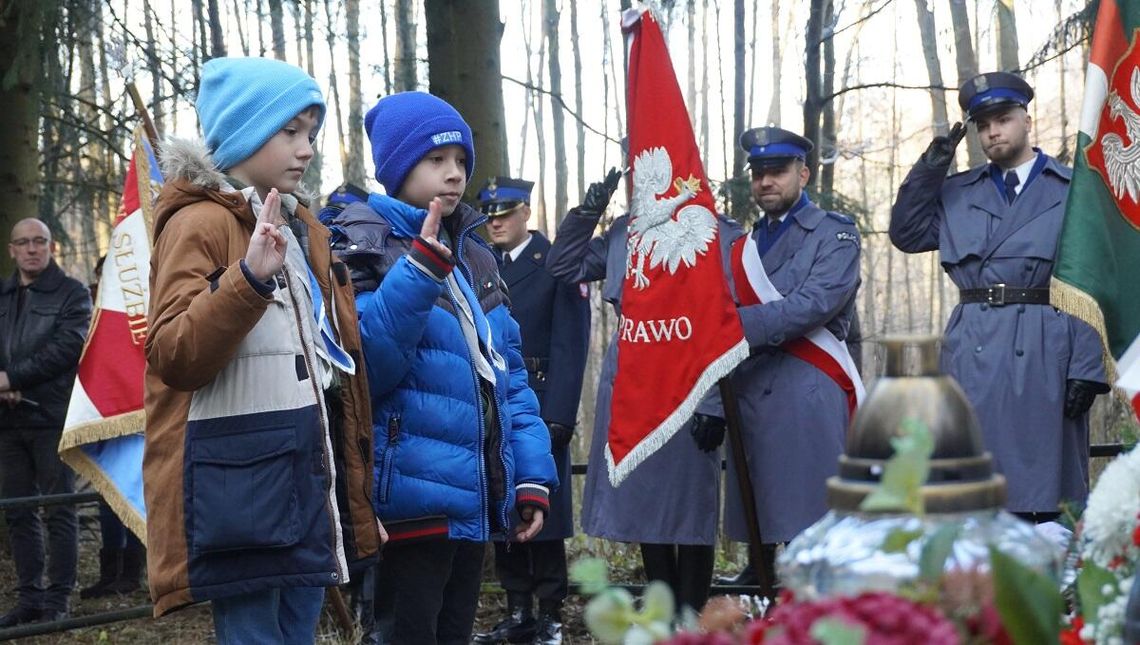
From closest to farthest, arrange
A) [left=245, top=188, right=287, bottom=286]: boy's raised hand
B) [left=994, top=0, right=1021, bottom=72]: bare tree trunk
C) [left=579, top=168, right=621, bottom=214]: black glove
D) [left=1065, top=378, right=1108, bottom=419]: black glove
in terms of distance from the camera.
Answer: [left=245, top=188, right=287, bottom=286]: boy's raised hand → [left=1065, top=378, right=1108, bottom=419]: black glove → [left=579, top=168, right=621, bottom=214]: black glove → [left=994, top=0, right=1021, bottom=72]: bare tree trunk

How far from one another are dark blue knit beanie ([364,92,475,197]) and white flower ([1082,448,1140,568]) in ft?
8.04

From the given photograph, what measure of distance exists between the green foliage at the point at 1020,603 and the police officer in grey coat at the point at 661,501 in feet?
14.3

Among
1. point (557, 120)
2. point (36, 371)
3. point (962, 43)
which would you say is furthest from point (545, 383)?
point (557, 120)

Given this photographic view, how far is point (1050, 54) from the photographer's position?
28.4 ft

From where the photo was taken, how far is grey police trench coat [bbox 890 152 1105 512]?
16.7 ft

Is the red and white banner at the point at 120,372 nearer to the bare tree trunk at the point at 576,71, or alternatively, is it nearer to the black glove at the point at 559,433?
the black glove at the point at 559,433

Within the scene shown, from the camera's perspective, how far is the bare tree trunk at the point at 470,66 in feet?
24.8

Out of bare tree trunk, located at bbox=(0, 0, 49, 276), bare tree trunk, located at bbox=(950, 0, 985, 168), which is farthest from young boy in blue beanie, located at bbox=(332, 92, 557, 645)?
bare tree trunk, located at bbox=(950, 0, 985, 168)

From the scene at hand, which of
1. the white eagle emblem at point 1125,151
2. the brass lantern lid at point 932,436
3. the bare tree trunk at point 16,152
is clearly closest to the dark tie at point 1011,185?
the white eagle emblem at point 1125,151

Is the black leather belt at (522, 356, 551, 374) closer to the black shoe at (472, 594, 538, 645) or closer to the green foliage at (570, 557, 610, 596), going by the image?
the black shoe at (472, 594, 538, 645)

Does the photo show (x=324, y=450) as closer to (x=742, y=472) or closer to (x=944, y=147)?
(x=742, y=472)

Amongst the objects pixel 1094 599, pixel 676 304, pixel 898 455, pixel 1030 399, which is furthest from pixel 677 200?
pixel 898 455

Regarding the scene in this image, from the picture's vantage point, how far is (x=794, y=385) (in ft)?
17.4

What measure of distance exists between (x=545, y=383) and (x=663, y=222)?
1625mm
